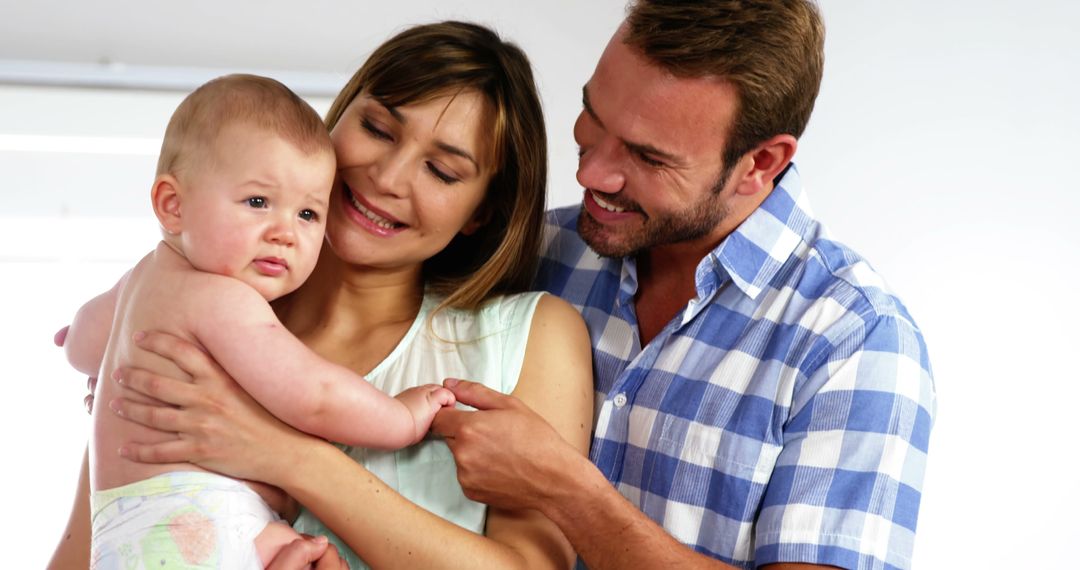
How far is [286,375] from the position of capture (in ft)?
4.93

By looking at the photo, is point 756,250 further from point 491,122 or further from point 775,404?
point 491,122

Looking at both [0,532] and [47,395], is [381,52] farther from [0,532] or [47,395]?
[0,532]

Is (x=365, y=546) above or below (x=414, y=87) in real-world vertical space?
below

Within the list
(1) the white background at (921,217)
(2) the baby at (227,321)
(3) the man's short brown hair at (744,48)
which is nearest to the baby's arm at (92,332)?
(2) the baby at (227,321)

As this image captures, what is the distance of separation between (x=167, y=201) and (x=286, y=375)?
289mm

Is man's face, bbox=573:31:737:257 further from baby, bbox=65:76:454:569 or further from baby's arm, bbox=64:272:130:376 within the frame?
baby's arm, bbox=64:272:130:376

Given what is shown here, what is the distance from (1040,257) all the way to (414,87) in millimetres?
1934

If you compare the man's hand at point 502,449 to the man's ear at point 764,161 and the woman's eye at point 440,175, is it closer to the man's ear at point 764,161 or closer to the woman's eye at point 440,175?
the woman's eye at point 440,175

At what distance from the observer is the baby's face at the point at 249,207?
151cm

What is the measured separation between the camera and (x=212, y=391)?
153 centimetres

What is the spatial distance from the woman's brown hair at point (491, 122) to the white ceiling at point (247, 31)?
118 cm

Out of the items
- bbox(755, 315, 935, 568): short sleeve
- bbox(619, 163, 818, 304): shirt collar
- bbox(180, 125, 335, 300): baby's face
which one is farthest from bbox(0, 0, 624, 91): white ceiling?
bbox(755, 315, 935, 568): short sleeve

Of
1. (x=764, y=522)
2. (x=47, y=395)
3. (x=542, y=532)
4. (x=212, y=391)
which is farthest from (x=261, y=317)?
(x=47, y=395)

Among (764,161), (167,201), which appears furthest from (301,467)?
(764,161)
